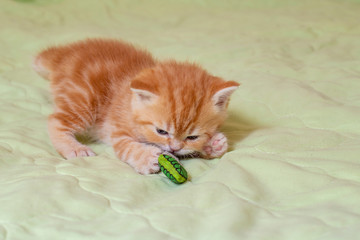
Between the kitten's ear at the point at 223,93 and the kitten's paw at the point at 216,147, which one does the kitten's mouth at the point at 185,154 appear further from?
the kitten's ear at the point at 223,93

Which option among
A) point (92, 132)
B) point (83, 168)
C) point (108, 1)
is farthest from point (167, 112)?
point (108, 1)

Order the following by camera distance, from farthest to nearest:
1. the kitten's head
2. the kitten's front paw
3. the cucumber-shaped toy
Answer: the kitten's head
the kitten's front paw
the cucumber-shaped toy

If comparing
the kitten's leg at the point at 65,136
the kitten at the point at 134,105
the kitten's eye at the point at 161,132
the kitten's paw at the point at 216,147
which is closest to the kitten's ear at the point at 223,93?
the kitten at the point at 134,105

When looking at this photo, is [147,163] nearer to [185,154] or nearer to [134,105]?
[185,154]

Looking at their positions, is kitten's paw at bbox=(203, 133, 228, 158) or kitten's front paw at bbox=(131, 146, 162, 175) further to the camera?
kitten's paw at bbox=(203, 133, 228, 158)

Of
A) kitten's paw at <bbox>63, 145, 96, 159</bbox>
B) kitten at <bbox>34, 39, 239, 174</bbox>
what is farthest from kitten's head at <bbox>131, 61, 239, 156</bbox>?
kitten's paw at <bbox>63, 145, 96, 159</bbox>

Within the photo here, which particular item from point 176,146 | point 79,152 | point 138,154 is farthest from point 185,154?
point 79,152

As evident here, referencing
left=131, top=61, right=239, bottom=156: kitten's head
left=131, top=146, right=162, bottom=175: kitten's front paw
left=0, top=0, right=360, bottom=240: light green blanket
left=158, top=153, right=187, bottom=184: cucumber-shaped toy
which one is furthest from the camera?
left=131, top=61, right=239, bottom=156: kitten's head

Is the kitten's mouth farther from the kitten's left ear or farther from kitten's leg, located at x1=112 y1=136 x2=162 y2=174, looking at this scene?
the kitten's left ear
